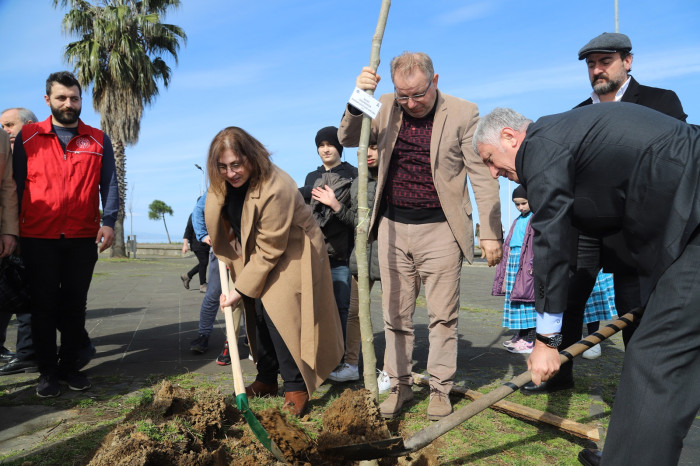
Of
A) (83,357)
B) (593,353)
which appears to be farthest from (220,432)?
(593,353)

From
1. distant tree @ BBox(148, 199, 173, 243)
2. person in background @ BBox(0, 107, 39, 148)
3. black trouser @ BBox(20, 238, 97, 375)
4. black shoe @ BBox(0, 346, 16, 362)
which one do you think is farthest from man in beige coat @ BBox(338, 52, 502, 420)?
distant tree @ BBox(148, 199, 173, 243)

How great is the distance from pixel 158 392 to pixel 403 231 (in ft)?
5.96

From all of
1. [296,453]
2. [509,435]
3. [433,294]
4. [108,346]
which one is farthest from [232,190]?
[108,346]

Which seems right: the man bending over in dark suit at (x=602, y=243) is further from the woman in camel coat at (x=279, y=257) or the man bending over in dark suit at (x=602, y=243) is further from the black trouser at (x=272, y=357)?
the black trouser at (x=272, y=357)

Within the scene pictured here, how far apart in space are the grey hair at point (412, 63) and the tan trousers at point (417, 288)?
0.99 m

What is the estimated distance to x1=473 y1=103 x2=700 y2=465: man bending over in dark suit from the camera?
216 cm

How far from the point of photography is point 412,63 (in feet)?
11.7

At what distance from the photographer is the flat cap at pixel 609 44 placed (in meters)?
4.01

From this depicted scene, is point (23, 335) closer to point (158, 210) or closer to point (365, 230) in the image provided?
point (365, 230)

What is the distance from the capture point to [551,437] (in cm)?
333

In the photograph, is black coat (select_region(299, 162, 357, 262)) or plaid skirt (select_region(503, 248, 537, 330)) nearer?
black coat (select_region(299, 162, 357, 262))

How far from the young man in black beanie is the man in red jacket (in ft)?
5.51

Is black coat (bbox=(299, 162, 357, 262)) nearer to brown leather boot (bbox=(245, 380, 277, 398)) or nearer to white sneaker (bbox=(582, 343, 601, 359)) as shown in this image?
brown leather boot (bbox=(245, 380, 277, 398))

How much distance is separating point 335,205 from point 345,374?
134cm
